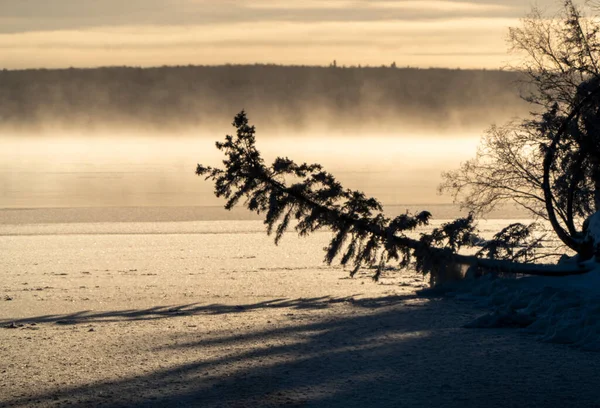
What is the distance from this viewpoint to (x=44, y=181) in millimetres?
36688

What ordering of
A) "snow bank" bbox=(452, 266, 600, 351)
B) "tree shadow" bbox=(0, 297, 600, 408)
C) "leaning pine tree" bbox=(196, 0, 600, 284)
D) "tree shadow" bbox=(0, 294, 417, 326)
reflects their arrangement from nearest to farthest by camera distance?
1. "tree shadow" bbox=(0, 297, 600, 408)
2. "snow bank" bbox=(452, 266, 600, 351)
3. "tree shadow" bbox=(0, 294, 417, 326)
4. "leaning pine tree" bbox=(196, 0, 600, 284)

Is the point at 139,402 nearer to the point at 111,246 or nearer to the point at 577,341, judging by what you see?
the point at 577,341

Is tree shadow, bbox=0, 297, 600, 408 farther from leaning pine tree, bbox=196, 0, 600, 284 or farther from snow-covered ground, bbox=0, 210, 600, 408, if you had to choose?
leaning pine tree, bbox=196, 0, 600, 284

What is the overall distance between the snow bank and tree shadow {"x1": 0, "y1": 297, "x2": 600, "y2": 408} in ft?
0.90

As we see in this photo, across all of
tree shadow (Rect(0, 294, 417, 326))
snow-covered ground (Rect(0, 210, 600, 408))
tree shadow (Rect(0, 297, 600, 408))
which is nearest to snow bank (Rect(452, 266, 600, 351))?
snow-covered ground (Rect(0, 210, 600, 408))

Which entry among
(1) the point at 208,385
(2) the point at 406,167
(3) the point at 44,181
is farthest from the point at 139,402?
(2) the point at 406,167

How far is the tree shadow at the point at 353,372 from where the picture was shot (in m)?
6.32

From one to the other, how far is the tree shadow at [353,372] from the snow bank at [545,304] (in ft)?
0.90

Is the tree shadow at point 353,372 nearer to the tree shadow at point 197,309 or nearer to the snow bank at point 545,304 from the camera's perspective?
the snow bank at point 545,304

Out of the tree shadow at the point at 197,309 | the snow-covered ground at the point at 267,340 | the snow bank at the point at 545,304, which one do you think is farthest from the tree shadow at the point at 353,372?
the tree shadow at the point at 197,309

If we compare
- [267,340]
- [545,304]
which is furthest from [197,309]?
[545,304]

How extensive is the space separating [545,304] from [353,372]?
2958 millimetres

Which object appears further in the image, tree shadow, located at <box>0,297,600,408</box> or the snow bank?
the snow bank

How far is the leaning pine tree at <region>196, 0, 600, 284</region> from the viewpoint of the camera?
10727 millimetres
